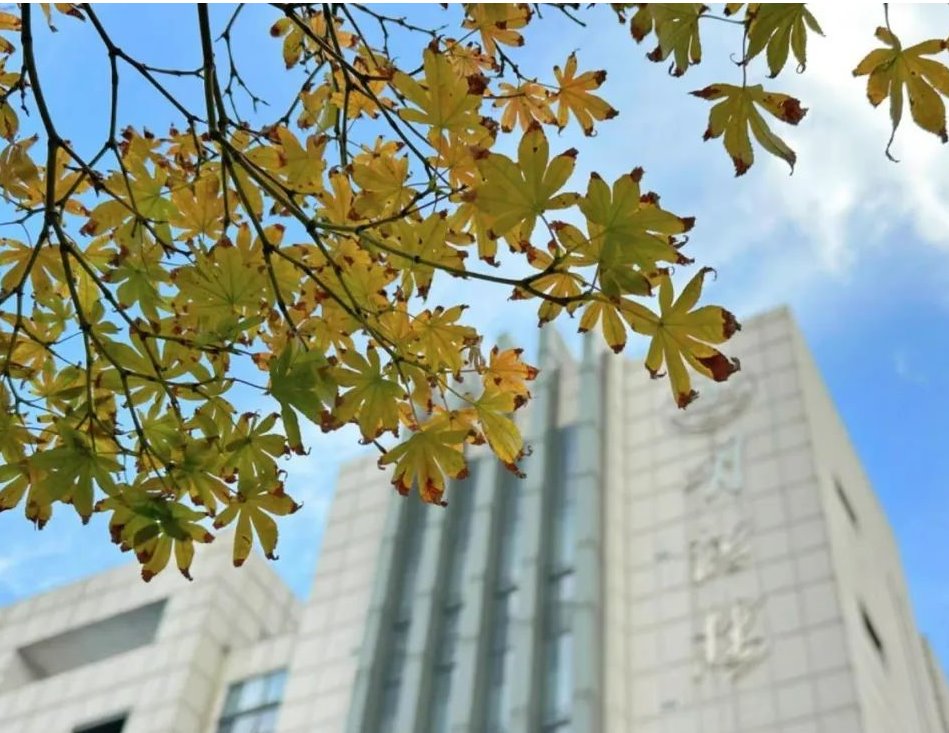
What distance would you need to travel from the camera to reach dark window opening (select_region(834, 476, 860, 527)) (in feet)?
68.6

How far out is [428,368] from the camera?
2.61 m

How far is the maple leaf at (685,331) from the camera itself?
85.7 inches

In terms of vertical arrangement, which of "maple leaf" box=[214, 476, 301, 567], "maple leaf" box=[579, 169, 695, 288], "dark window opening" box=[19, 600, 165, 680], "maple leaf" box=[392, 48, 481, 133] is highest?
"dark window opening" box=[19, 600, 165, 680]

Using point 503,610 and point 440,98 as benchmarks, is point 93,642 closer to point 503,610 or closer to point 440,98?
point 503,610

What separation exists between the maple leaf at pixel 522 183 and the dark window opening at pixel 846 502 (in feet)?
64.1

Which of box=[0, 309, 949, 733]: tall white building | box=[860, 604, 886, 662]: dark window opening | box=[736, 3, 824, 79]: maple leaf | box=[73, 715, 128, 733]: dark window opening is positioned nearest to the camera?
box=[736, 3, 824, 79]: maple leaf

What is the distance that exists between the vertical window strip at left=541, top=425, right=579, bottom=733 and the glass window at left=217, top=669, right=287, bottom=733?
587 centimetres

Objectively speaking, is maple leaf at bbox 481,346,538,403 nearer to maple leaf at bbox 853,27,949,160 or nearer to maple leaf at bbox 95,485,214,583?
maple leaf at bbox 95,485,214,583

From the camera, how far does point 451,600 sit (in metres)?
21.2

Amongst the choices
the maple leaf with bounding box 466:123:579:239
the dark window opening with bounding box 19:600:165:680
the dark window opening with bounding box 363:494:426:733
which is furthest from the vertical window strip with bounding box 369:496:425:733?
the maple leaf with bounding box 466:123:579:239

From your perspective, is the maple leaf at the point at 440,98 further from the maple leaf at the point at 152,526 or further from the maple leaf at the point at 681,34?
the maple leaf at the point at 152,526

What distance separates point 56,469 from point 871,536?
22426 millimetres

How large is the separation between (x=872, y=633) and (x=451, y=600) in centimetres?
675

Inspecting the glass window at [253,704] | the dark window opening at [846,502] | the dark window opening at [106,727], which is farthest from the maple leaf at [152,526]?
the dark window opening at [106,727]
